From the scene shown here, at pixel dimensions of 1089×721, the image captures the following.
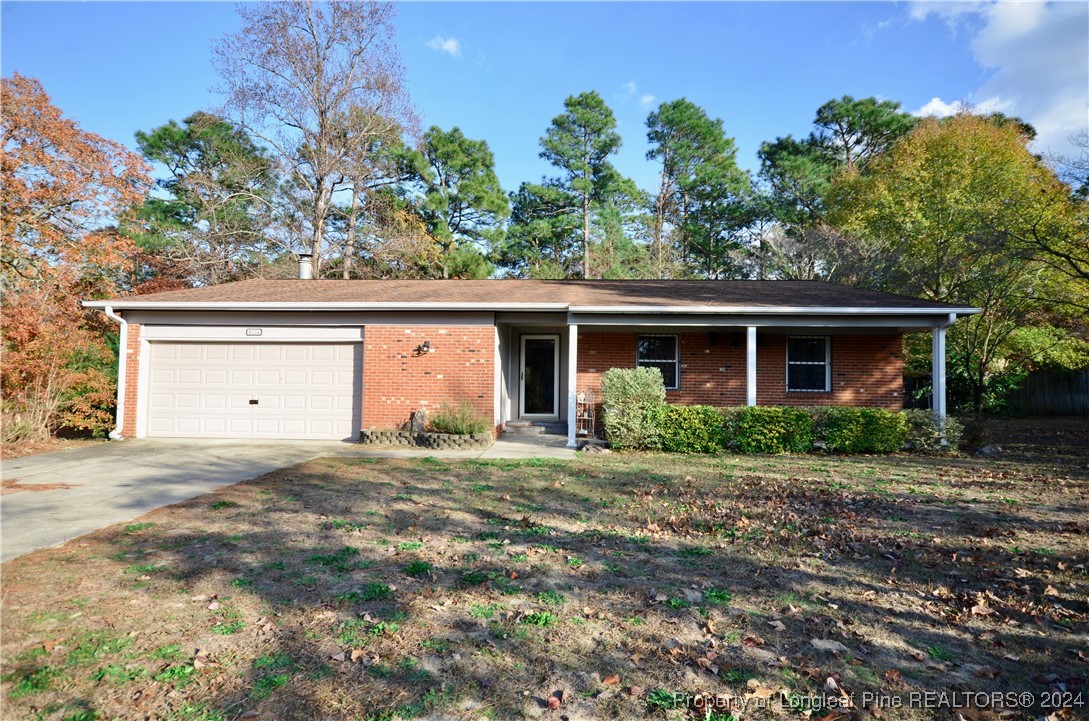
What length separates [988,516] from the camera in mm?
5762

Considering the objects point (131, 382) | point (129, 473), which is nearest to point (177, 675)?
point (129, 473)

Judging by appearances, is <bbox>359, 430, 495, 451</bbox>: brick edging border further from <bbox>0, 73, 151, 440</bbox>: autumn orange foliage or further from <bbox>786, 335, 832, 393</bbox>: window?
<bbox>786, 335, 832, 393</bbox>: window

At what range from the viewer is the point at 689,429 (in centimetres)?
1017

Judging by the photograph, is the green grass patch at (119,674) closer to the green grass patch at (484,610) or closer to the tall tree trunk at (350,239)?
the green grass patch at (484,610)

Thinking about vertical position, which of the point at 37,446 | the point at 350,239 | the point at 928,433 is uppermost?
the point at 350,239

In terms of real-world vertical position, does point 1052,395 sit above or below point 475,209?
below

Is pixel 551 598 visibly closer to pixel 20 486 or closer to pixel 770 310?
pixel 20 486

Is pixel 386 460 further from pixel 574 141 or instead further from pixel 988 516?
pixel 574 141

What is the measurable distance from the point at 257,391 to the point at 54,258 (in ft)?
21.2

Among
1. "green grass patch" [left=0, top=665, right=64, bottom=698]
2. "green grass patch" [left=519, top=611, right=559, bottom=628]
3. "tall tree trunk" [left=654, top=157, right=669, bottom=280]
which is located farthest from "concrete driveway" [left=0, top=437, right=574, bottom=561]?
"tall tree trunk" [left=654, top=157, right=669, bottom=280]

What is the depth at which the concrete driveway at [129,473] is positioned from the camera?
519cm

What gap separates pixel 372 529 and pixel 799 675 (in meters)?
3.78

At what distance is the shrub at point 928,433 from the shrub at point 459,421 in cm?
815

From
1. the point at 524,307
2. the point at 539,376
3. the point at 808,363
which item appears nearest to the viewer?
the point at 524,307
